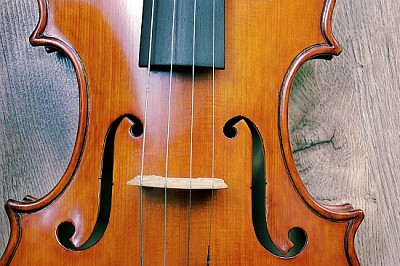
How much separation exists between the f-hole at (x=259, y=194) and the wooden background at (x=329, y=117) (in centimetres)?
30

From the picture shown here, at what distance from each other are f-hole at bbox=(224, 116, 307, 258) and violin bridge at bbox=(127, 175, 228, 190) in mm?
71

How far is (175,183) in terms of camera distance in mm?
812

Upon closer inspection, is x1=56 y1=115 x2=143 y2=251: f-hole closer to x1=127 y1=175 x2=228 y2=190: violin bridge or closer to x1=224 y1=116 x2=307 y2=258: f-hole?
x1=127 y1=175 x2=228 y2=190: violin bridge

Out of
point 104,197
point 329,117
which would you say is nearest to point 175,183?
point 104,197

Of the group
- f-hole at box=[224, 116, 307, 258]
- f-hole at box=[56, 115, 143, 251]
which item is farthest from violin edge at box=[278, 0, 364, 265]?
f-hole at box=[56, 115, 143, 251]

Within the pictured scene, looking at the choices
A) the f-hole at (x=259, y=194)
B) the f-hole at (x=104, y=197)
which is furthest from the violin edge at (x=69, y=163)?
the f-hole at (x=259, y=194)

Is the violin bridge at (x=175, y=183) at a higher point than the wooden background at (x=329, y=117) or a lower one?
lower

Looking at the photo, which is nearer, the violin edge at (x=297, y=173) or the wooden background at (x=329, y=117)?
the violin edge at (x=297, y=173)

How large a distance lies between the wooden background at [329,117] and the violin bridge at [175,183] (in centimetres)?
36

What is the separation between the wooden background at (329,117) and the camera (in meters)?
1.12

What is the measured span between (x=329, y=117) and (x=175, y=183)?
0.49 metres

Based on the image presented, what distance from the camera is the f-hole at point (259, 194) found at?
33.9 inches

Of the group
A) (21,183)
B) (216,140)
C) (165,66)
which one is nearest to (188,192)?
(216,140)

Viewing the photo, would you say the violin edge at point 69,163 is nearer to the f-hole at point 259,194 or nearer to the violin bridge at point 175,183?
the violin bridge at point 175,183
